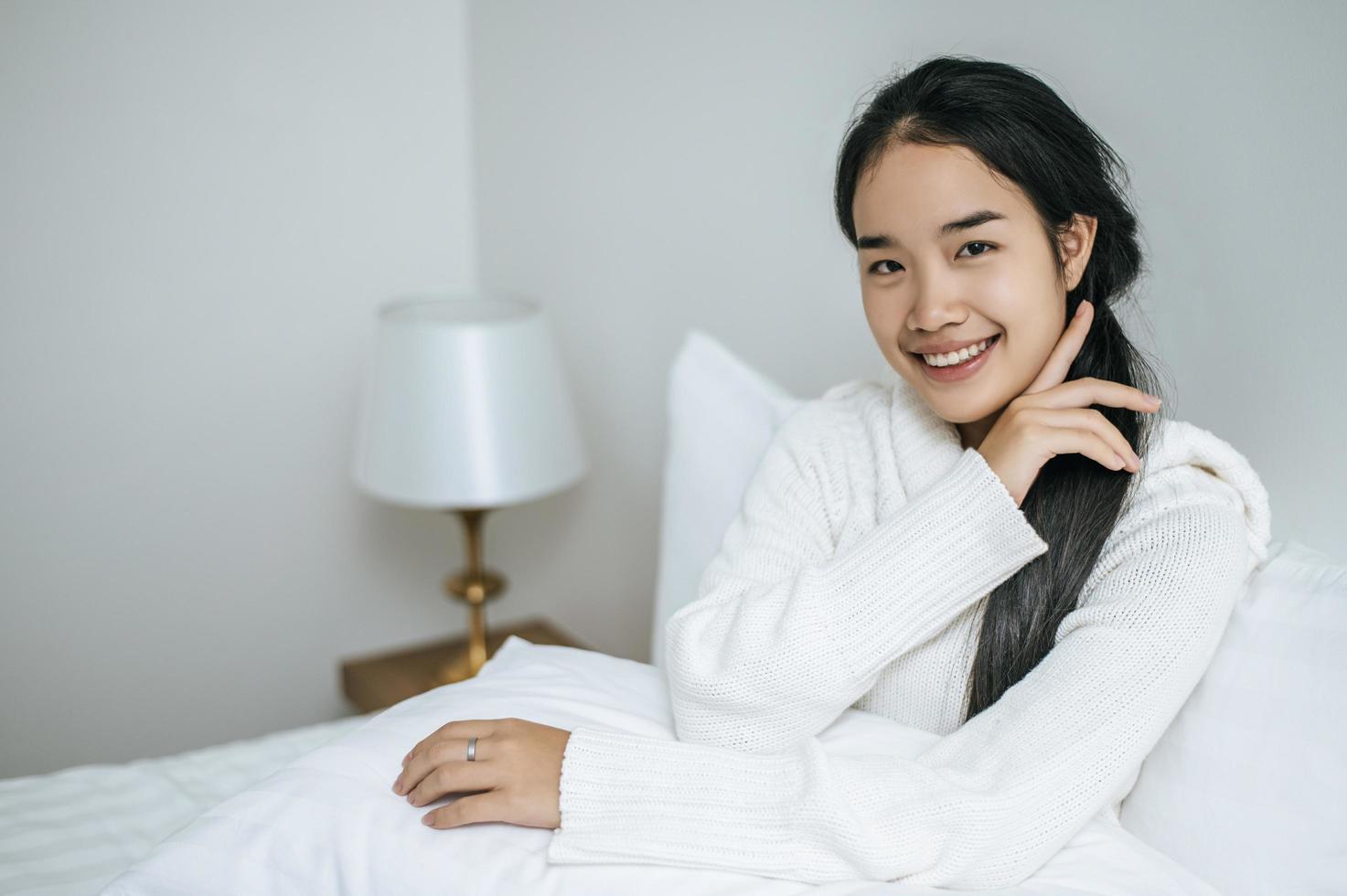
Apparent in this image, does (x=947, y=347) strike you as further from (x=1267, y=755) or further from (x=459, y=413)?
(x=459, y=413)

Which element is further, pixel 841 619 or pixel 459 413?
pixel 459 413

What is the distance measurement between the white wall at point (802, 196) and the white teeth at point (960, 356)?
207mm

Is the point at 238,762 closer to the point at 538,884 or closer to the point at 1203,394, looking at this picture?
the point at 538,884

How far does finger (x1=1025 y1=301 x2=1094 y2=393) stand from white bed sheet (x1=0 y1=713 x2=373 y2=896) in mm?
753

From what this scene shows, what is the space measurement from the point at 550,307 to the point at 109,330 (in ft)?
2.55

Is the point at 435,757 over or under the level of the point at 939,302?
under

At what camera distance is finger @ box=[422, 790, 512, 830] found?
838mm

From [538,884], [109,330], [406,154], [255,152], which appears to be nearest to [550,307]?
[406,154]

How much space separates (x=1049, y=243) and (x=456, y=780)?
2.08ft

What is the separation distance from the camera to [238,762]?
1315mm

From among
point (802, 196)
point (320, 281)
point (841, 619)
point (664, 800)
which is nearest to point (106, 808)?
point (664, 800)

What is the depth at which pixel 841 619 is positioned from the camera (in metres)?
0.92

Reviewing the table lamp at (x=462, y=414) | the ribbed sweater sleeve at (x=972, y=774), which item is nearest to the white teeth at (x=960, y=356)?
the ribbed sweater sleeve at (x=972, y=774)

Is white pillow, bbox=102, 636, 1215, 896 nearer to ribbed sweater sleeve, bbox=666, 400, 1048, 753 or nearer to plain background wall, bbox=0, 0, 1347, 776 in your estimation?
ribbed sweater sleeve, bbox=666, 400, 1048, 753
